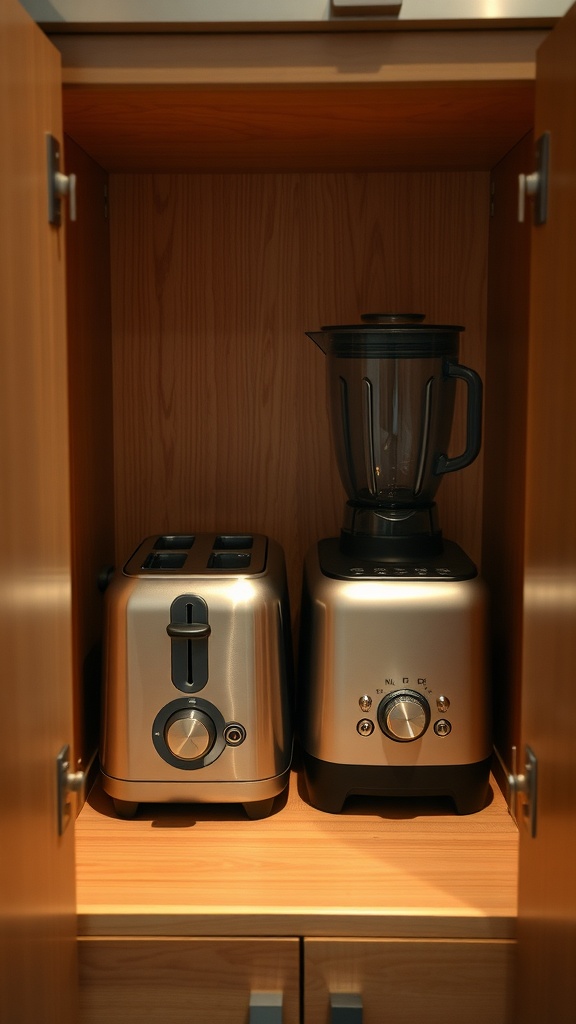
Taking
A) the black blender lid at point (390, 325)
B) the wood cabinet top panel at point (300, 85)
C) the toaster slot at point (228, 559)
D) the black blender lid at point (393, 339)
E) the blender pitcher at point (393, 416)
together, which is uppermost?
the wood cabinet top panel at point (300, 85)

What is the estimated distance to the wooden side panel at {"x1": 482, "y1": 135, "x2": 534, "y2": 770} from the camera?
1043mm

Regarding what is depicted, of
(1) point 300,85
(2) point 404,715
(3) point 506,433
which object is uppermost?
(1) point 300,85

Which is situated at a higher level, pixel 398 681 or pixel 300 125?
pixel 300 125

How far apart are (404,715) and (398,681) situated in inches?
1.3

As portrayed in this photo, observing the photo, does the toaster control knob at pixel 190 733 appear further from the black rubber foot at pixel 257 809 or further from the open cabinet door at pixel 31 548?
the open cabinet door at pixel 31 548

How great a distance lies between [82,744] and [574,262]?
0.71 meters

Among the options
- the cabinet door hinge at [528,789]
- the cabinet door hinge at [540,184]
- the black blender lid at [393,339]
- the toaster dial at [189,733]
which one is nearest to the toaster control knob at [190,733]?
the toaster dial at [189,733]

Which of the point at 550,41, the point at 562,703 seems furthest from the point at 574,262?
the point at 562,703

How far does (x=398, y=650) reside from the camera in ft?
3.34

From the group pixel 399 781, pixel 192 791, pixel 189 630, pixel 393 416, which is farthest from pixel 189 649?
pixel 393 416

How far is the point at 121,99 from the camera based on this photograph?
90cm

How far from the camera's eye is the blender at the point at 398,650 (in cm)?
102

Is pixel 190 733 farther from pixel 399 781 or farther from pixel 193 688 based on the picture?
pixel 399 781

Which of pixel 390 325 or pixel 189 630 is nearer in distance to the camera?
pixel 189 630
